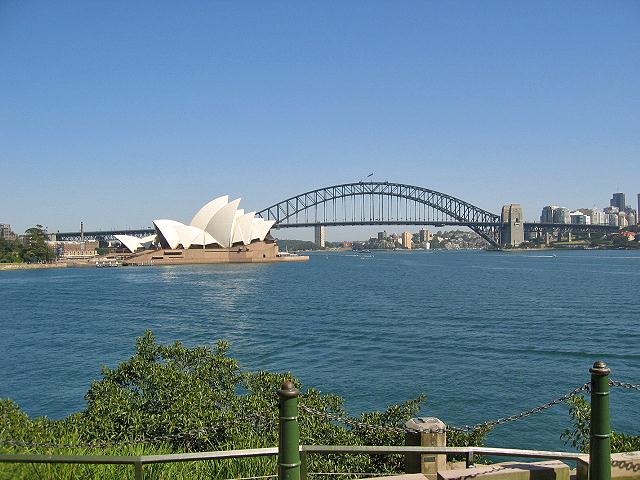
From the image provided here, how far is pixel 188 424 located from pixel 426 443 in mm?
3162

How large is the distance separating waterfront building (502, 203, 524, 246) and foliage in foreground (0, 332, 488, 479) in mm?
127177

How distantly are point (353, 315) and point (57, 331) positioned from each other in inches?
513

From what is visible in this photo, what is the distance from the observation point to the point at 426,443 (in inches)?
154

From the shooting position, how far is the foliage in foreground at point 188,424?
4.68 meters

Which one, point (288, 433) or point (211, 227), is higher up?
point (211, 227)

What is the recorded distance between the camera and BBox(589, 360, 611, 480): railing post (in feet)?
10.3

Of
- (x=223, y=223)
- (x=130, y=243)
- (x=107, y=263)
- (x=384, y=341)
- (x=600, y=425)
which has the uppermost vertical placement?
(x=223, y=223)

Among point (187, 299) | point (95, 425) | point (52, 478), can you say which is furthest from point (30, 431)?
point (187, 299)

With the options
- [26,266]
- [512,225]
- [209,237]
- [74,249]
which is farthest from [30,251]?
[512,225]

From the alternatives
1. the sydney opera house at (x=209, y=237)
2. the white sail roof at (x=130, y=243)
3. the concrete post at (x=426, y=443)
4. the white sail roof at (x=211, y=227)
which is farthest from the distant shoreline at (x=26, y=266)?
the concrete post at (x=426, y=443)

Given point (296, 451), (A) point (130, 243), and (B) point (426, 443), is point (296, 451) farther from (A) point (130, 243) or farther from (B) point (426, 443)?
(A) point (130, 243)

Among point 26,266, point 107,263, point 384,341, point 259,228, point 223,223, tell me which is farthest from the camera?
point 107,263

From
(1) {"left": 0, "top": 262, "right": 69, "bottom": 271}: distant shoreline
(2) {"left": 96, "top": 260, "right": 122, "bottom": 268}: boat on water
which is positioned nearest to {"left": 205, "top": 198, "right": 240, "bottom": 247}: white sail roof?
(2) {"left": 96, "top": 260, "right": 122, "bottom": 268}: boat on water

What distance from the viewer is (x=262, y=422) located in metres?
6.56
